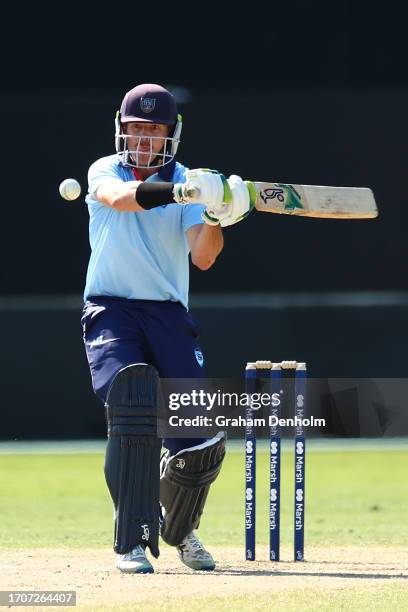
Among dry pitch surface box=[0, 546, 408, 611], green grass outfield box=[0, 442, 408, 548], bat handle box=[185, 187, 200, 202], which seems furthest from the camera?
green grass outfield box=[0, 442, 408, 548]

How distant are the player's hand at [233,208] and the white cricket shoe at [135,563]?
1118mm

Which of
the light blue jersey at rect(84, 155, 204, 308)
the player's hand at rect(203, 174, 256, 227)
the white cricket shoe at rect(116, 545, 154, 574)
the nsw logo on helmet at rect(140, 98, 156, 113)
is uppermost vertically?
the nsw logo on helmet at rect(140, 98, 156, 113)

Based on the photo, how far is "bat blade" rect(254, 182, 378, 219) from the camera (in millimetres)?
5148

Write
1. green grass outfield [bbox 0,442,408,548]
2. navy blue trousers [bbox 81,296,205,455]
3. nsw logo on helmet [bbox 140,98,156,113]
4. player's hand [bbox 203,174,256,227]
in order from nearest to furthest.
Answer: player's hand [bbox 203,174,256,227]
navy blue trousers [bbox 81,296,205,455]
nsw logo on helmet [bbox 140,98,156,113]
green grass outfield [bbox 0,442,408,548]

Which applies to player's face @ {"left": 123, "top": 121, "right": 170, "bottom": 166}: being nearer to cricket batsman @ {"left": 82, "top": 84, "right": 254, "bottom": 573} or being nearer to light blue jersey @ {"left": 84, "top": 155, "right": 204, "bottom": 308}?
cricket batsman @ {"left": 82, "top": 84, "right": 254, "bottom": 573}

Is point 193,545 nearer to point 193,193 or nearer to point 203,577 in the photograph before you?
point 203,577

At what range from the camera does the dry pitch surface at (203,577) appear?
14.5ft

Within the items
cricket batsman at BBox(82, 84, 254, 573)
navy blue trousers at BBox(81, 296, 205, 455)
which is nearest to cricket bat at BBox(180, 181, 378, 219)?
cricket batsman at BBox(82, 84, 254, 573)

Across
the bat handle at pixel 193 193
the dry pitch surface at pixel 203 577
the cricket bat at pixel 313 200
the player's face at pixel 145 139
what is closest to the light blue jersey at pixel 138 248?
the player's face at pixel 145 139

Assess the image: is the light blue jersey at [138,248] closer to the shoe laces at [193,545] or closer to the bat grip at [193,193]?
the bat grip at [193,193]

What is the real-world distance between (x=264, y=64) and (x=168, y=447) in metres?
5.54

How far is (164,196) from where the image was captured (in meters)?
4.86

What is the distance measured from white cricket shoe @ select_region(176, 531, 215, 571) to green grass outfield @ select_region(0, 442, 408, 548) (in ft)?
2.89

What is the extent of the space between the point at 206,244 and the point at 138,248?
0.24 meters
